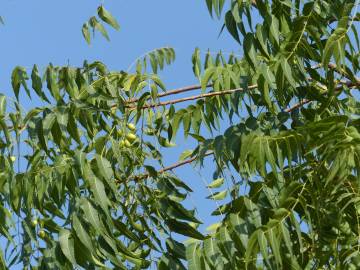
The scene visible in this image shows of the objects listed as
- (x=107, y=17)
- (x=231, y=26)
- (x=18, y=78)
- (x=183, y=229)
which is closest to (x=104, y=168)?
(x=183, y=229)

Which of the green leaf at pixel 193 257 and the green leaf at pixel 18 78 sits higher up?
the green leaf at pixel 18 78

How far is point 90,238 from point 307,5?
1.01 metres

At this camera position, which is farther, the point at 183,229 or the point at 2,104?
the point at 2,104

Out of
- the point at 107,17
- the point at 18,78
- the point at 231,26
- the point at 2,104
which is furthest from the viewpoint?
the point at 107,17

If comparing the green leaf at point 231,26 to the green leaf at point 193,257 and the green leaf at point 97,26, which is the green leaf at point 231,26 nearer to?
the green leaf at point 193,257

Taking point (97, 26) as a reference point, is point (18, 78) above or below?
below

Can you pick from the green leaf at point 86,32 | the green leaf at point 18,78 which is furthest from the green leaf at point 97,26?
the green leaf at point 18,78

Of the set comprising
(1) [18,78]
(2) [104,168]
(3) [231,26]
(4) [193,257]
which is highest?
(1) [18,78]

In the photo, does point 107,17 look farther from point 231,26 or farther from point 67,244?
point 67,244

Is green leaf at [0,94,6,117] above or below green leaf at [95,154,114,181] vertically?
above

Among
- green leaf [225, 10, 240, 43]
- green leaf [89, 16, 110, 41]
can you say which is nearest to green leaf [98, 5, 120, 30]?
green leaf [89, 16, 110, 41]

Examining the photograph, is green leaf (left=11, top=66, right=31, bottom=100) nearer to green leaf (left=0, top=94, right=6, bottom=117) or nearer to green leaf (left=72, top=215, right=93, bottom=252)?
green leaf (left=0, top=94, right=6, bottom=117)

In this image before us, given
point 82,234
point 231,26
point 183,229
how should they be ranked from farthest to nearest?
1. point 231,26
2. point 183,229
3. point 82,234

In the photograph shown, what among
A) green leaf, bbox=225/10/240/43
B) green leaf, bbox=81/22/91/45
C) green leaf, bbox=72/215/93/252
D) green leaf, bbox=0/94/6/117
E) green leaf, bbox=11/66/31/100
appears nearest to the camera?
green leaf, bbox=72/215/93/252
